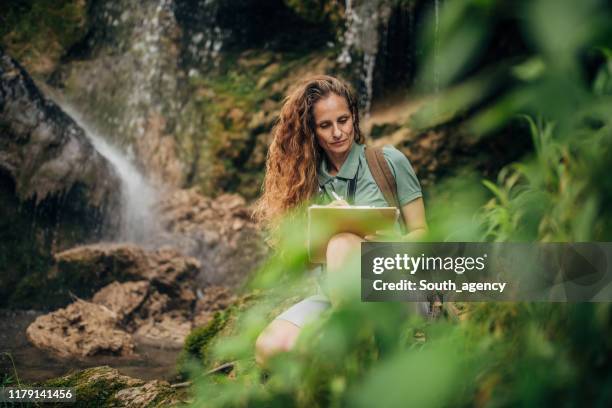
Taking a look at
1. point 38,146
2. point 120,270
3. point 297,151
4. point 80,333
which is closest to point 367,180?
point 297,151

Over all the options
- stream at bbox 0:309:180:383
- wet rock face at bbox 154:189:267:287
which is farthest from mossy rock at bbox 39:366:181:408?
wet rock face at bbox 154:189:267:287

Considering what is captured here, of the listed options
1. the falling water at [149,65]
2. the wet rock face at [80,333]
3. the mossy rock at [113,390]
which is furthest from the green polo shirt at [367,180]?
the falling water at [149,65]

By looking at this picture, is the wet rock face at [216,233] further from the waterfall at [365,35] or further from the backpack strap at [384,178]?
the backpack strap at [384,178]

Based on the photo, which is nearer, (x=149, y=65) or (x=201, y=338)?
(x=201, y=338)

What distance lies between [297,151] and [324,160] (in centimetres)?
14

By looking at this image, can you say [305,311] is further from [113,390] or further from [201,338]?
[201,338]

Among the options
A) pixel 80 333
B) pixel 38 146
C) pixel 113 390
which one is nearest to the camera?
pixel 113 390

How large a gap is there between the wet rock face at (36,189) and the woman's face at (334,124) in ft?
14.4

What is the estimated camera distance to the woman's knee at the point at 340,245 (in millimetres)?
1735

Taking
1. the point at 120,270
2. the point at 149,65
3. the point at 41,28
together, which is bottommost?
the point at 120,270

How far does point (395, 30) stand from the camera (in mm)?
7328

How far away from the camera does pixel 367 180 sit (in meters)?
2.53

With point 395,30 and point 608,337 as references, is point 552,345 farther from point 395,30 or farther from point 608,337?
point 395,30

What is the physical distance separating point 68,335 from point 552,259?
4325 millimetres
